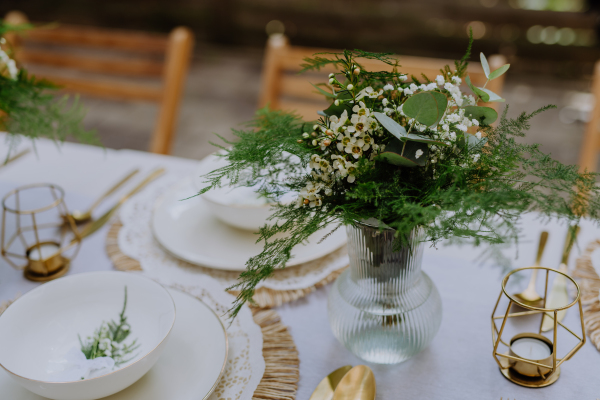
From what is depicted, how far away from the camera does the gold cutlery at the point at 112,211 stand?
816 millimetres

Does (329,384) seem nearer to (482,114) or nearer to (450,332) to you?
(450,332)

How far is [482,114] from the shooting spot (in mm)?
494

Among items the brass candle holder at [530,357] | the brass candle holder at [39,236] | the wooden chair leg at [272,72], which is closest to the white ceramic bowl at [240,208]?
the brass candle holder at [39,236]

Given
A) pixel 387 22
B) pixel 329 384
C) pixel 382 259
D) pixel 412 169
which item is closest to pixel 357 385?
pixel 329 384

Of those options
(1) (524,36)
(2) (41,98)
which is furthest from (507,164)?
(1) (524,36)

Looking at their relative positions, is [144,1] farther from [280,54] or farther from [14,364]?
[14,364]

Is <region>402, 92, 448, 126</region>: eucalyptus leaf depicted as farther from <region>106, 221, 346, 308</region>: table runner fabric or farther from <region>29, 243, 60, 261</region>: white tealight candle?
<region>29, 243, 60, 261</region>: white tealight candle

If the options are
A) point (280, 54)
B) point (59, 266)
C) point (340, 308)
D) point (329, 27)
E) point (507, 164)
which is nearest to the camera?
point (507, 164)

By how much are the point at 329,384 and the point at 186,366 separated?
164 millimetres

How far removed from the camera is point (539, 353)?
560 millimetres

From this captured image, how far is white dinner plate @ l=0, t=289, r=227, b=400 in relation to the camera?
0.52 m

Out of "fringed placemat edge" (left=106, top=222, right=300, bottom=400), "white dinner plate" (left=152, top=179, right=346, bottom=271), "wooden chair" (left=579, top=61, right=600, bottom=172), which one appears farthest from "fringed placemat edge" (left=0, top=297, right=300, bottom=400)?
"wooden chair" (left=579, top=61, right=600, bottom=172)

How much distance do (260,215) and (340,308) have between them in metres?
0.23

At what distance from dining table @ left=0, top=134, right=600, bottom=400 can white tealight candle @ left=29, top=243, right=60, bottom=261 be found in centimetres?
3
